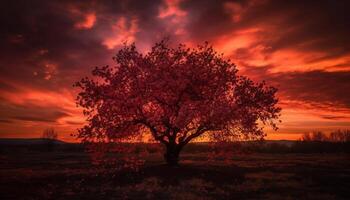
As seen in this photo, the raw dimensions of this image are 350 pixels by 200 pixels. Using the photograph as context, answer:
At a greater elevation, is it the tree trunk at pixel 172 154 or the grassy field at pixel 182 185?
the tree trunk at pixel 172 154

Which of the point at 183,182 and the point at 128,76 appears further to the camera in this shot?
the point at 128,76

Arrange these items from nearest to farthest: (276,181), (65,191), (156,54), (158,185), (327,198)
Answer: (327,198) → (65,191) → (158,185) → (276,181) → (156,54)

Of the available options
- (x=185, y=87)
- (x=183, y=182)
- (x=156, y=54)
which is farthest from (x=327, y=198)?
(x=156, y=54)

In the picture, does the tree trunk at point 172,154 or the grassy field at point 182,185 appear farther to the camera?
the tree trunk at point 172,154

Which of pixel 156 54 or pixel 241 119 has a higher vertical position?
pixel 156 54

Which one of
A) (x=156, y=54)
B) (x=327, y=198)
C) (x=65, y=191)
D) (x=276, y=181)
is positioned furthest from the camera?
(x=156, y=54)

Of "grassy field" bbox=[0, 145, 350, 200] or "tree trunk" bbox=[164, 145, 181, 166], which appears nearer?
"grassy field" bbox=[0, 145, 350, 200]

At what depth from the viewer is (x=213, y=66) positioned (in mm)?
37562

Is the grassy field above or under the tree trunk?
under

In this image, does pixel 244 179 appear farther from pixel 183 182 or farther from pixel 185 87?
pixel 185 87

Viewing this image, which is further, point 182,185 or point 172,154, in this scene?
point 172,154

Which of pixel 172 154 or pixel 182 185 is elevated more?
pixel 172 154

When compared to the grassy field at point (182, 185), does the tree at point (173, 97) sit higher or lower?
higher

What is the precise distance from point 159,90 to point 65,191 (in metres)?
14.7
